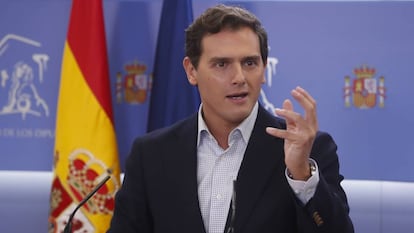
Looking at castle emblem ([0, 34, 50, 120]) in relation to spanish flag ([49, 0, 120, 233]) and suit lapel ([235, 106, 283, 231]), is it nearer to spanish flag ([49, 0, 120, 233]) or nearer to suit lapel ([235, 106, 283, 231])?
spanish flag ([49, 0, 120, 233])

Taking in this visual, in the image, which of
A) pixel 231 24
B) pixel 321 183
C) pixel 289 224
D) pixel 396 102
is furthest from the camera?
pixel 396 102

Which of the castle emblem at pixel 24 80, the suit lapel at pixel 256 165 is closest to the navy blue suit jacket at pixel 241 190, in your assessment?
the suit lapel at pixel 256 165

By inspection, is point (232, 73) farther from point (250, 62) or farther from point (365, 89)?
point (365, 89)

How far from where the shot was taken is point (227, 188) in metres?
2.16

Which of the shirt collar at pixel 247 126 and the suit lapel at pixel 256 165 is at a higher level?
the shirt collar at pixel 247 126

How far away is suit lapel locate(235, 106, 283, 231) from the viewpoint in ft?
6.77

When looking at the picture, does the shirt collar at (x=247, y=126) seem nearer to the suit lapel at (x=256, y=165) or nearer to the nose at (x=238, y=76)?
the suit lapel at (x=256, y=165)

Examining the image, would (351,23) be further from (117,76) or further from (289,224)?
(289,224)

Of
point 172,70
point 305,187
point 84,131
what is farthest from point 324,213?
point 84,131

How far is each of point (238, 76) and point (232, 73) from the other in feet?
0.13

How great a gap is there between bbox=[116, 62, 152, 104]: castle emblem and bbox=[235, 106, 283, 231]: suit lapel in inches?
71.0

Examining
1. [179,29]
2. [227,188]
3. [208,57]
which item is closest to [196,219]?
[227,188]

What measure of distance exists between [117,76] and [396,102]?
1508mm

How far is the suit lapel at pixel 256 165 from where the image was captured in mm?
2064
